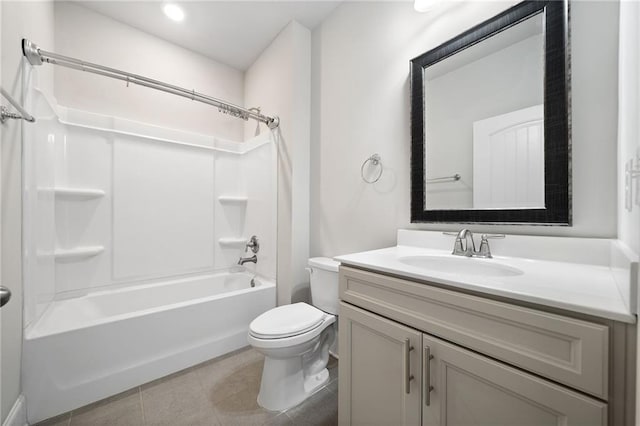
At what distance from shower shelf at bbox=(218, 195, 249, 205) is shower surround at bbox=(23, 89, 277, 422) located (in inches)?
0.5

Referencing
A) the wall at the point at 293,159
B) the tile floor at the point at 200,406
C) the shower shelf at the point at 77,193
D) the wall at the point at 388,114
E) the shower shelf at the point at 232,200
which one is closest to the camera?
the wall at the point at 388,114

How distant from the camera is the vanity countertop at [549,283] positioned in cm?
55

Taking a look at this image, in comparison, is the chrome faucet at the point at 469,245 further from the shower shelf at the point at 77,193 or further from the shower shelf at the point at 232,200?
the shower shelf at the point at 77,193

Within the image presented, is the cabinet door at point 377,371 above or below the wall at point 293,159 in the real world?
below

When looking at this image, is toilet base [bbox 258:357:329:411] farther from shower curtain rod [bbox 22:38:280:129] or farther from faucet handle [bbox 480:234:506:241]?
shower curtain rod [bbox 22:38:280:129]

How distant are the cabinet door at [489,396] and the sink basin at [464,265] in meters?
0.38

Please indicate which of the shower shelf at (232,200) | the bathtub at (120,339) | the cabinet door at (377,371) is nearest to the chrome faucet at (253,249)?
the bathtub at (120,339)

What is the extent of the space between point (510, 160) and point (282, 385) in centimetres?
163

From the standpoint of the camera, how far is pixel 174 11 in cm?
197

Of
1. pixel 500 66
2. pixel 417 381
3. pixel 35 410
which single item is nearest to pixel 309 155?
A: pixel 500 66

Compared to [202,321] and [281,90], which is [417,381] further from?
[281,90]

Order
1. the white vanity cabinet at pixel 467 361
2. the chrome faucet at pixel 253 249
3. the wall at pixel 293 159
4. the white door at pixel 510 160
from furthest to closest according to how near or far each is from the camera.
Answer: the chrome faucet at pixel 253 249
the wall at pixel 293 159
the white door at pixel 510 160
the white vanity cabinet at pixel 467 361

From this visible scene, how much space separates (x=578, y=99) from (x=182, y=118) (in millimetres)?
2866

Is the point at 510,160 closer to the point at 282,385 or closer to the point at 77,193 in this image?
the point at 282,385
